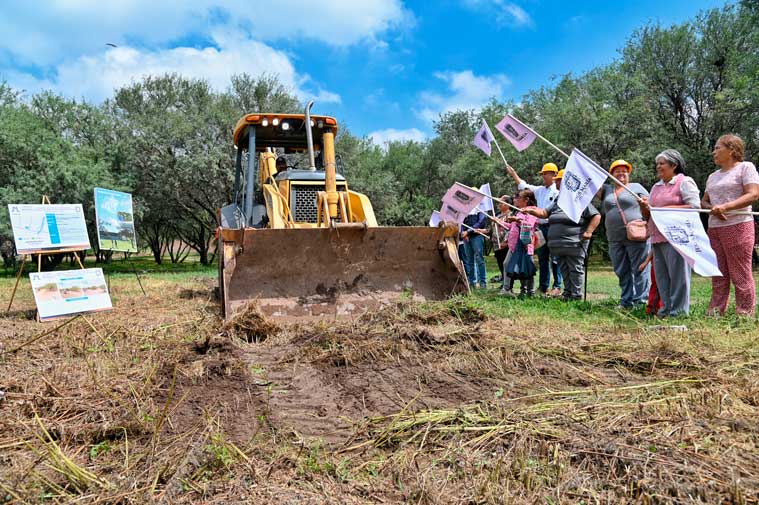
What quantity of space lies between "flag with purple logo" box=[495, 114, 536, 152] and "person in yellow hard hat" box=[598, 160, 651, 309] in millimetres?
1561

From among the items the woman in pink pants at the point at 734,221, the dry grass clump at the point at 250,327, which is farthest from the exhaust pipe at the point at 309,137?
the woman in pink pants at the point at 734,221

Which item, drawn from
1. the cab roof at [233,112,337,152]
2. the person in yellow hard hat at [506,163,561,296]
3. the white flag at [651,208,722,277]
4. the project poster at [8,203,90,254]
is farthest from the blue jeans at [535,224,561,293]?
the project poster at [8,203,90,254]

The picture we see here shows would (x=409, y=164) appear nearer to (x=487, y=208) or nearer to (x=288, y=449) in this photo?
(x=487, y=208)

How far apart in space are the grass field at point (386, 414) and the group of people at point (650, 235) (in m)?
0.47

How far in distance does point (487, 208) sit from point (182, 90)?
1789 centimetres

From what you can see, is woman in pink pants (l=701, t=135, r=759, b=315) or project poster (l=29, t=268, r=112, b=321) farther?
project poster (l=29, t=268, r=112, b=321)

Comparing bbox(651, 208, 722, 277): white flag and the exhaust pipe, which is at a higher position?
the exhaust pipe

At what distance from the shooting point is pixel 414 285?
20.5 ft

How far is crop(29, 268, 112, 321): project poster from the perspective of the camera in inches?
252

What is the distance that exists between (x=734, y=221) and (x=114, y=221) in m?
7.94

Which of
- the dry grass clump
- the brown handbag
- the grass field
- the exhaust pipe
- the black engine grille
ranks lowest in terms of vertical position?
the grass field

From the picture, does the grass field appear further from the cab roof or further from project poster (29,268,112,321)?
the cab roof

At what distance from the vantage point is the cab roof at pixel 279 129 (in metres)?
6.95

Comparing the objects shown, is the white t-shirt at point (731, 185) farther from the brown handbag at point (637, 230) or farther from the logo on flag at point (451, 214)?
the logo on flag at point (451, 214)
